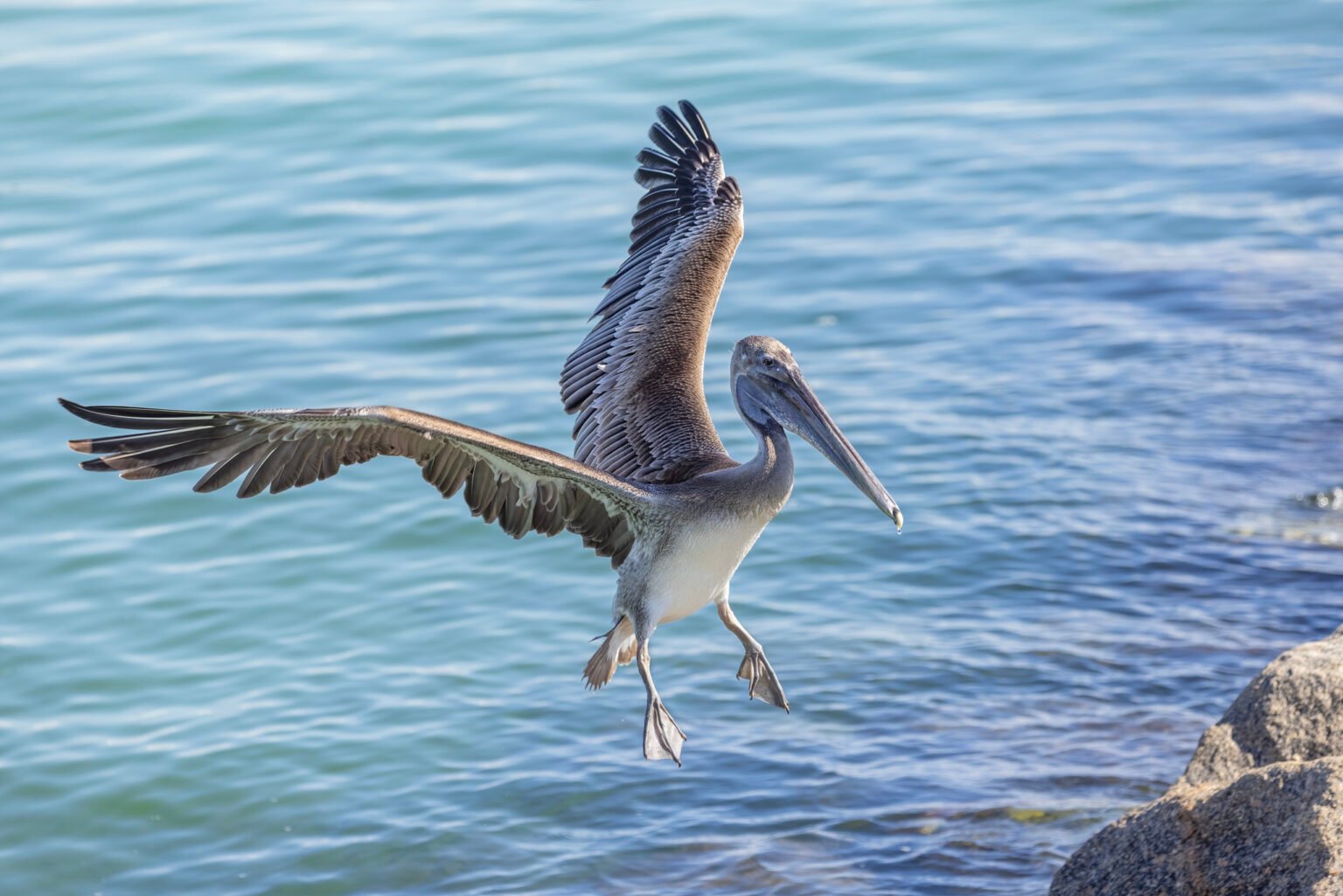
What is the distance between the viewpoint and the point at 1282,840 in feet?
14.2

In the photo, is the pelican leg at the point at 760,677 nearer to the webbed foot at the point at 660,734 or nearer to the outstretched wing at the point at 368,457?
the webbed foot at the point at 660,734

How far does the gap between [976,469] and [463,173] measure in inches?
218

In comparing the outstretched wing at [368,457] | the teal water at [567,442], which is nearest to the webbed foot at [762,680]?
the outstretched wing at [368,457]

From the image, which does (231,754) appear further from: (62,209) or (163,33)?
(163,33)

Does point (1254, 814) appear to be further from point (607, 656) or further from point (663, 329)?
point (663, 329)

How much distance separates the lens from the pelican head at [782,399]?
17.3 ft

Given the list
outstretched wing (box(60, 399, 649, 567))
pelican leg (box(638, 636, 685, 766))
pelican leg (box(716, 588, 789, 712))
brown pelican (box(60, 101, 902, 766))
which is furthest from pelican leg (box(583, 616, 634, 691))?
pelican leg (box(716, 588, 789, 712))

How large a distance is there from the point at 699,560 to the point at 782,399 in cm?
59

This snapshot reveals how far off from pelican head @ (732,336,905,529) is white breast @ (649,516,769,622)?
1.05 feet

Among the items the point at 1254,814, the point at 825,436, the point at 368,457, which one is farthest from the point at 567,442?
the point at 1254,814

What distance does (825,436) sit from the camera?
534 cm

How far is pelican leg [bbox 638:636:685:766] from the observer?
5449 millimetres

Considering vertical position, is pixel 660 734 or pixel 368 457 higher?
pixel 368 457

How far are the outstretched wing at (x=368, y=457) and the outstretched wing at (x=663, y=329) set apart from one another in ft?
1.30
